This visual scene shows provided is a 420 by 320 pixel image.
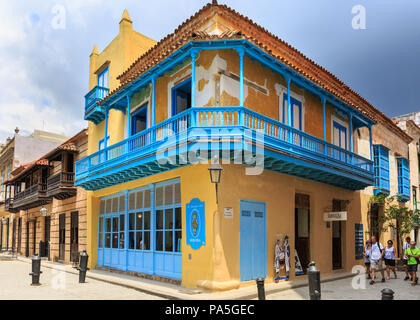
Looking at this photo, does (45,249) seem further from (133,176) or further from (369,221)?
(369,221)

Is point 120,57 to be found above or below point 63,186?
above

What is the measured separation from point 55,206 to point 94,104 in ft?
26.4

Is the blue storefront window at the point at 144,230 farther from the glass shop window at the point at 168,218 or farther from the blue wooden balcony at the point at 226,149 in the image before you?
the blue wooden balcony at the point at 226,149

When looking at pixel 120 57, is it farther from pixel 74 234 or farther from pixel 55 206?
pixel 55 206

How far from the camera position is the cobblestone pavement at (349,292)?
942cm

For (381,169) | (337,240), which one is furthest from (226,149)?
(381,169)

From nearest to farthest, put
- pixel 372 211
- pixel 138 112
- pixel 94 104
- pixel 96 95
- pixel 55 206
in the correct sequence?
pixel 138 112 → pixel 94 104 → pixel 96 95 → pixel 372 211 → pixel 55 206

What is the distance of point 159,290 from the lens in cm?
991

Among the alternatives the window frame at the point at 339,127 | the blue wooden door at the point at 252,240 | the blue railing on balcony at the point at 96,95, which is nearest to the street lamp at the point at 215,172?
the blue wooden door at the point at 252,240

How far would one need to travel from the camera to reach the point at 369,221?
57.0 feet

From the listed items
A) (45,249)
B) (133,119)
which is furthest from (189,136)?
(45,249)

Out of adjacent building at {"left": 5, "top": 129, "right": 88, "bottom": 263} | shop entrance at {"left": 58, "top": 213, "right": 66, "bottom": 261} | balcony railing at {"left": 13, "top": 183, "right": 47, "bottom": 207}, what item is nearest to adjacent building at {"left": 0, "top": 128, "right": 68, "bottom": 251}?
adjacent building at {"left": 5, "top": 129, "right": 88, "bottom": 263}

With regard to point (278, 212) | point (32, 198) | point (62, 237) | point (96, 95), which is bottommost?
point (62, 237)
